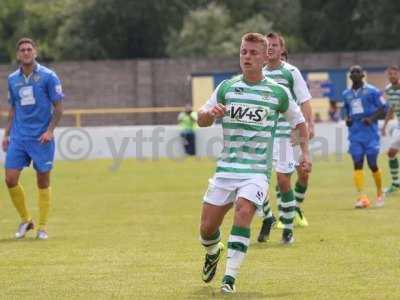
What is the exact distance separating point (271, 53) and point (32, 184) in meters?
13.3

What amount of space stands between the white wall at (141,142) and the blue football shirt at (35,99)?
1931 cm

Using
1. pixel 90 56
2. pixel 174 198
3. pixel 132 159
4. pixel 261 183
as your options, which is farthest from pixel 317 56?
pixel 261 183

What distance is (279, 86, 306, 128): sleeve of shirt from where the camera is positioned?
9.39 metres

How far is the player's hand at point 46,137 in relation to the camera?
1338cm

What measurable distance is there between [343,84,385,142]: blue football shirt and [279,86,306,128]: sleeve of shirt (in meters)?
8.40

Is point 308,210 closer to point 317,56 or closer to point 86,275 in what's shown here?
point 86,275

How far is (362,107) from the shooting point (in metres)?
17.9

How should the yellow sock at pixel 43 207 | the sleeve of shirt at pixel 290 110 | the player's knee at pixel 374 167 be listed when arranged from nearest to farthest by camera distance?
the sleeve of shirt at pixel 290 110
the yellow sock at pixel 43 207
the player's knee at pixel 374 167

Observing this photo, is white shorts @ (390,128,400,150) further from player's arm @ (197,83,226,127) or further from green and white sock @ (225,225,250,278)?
player's arm @ (197,83,226,127)

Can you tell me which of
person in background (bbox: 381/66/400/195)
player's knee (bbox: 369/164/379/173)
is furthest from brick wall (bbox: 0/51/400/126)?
player's knee (bbox: 369/164/379/173)

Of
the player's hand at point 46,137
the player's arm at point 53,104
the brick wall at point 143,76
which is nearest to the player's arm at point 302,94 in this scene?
the player's arm at point 53,104

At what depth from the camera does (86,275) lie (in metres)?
10.2

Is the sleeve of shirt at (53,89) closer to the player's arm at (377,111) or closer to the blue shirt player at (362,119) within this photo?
the blue shirt player at (362,119)

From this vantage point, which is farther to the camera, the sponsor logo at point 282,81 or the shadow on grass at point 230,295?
the sponsor logo at point 282,81
